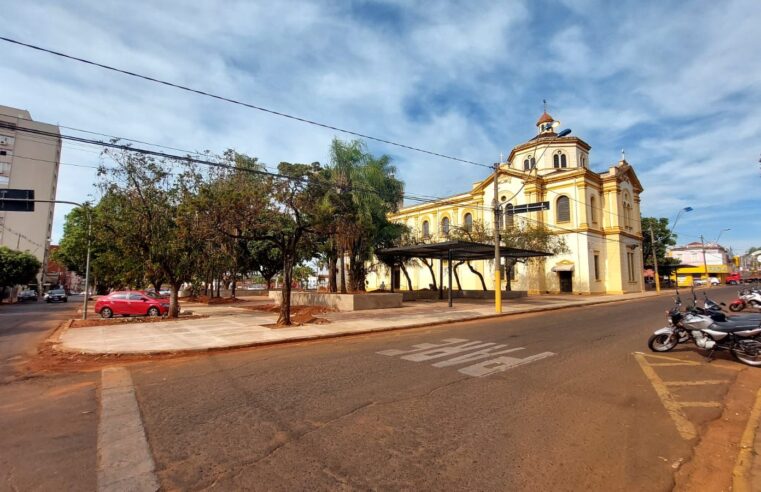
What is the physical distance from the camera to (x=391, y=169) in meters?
25.8

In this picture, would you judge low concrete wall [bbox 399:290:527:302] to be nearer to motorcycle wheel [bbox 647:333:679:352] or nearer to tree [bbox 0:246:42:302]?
motorcycle wheel [bbox 647:333:679:352]

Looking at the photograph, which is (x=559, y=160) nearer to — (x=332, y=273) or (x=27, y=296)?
(x=332, y=273)

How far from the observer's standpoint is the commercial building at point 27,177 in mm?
59312

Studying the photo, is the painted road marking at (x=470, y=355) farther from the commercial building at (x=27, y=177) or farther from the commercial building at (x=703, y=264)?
the commercial building at (x=703, y=264)

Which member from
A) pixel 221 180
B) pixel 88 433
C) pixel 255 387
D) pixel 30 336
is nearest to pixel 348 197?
pixel 221 180

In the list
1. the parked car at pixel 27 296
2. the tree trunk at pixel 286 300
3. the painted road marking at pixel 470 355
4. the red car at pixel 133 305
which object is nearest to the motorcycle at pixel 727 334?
the painted road marking at pixel 470 355

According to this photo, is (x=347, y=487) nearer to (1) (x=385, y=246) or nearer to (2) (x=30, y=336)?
(2) (x=30, y=336)

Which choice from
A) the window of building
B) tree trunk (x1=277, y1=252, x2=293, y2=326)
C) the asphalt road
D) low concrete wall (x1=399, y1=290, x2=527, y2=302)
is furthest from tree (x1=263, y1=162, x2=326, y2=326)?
the window of building

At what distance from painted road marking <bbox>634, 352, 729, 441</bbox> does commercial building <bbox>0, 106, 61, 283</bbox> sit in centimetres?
7433

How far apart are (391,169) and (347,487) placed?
23.6 meters

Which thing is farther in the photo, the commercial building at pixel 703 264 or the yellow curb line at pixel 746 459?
the commercial building at pixel 703 264

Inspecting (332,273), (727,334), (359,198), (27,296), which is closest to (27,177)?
(27,296)

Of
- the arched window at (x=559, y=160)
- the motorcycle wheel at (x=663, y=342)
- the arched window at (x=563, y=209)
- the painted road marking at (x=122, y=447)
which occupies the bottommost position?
the painted road marking at (x=122, y=447)

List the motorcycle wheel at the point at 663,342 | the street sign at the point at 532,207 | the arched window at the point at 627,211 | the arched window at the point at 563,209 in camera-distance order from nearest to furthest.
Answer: the motorcycle wheel at the point at 663,342 < the street sign at the point at 532,207 < the arched window at the point at 563,209 < the arched window at the point at 627,211
